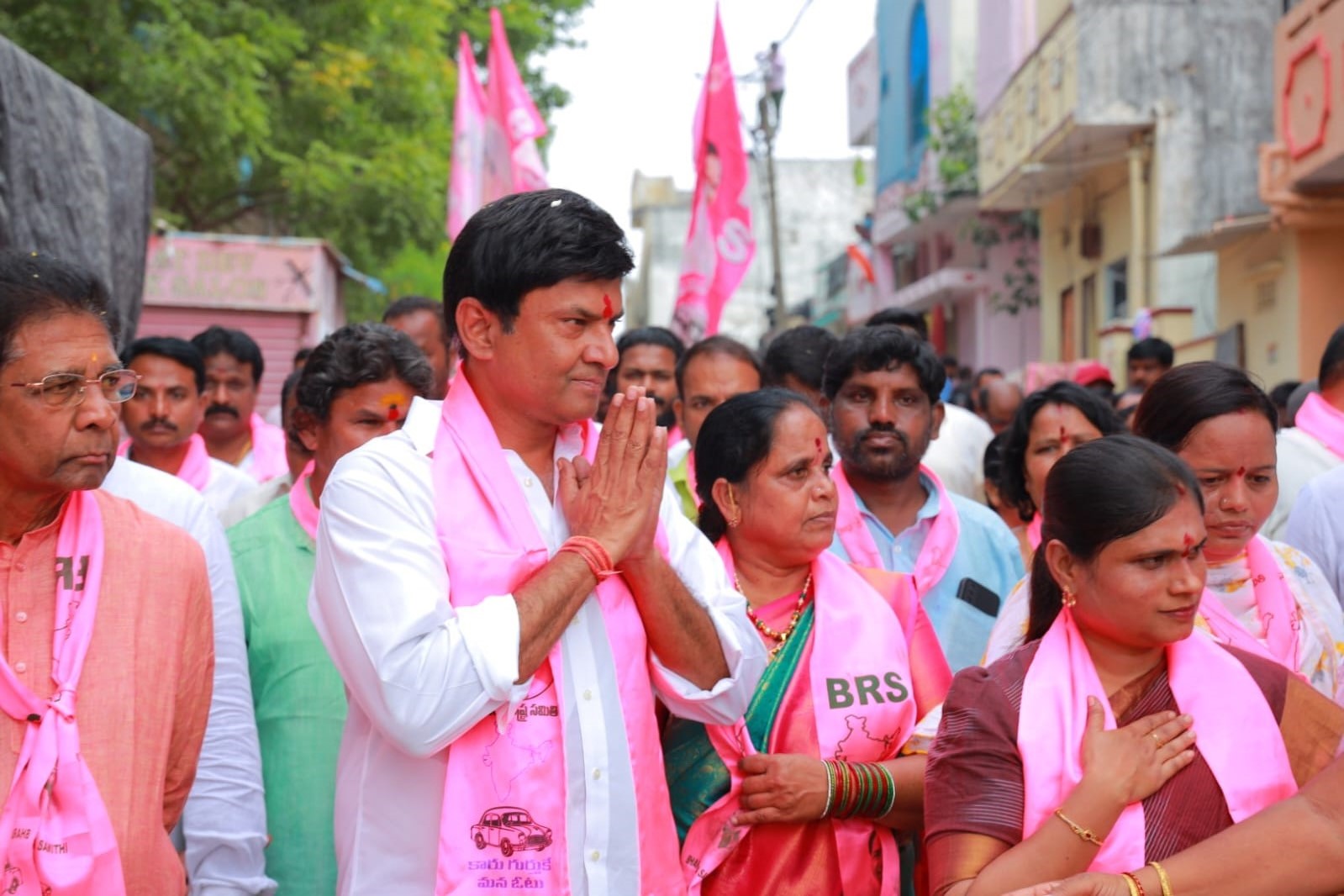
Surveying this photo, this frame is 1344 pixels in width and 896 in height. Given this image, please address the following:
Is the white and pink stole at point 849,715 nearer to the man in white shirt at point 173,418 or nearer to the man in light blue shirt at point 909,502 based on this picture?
the man in light blue shirt at point 909,502

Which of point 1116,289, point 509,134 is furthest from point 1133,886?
point 1116,289

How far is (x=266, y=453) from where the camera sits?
6727 mm

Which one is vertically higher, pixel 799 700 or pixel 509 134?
pixel 509 134

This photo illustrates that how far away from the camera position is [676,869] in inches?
109

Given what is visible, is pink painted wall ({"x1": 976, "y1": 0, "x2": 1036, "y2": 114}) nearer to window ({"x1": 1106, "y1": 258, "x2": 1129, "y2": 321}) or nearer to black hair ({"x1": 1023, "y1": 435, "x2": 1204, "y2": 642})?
window ({"x1": 1106, "y1": 258, "x2": 1129, "y2": 321})

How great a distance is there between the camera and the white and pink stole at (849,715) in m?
3.23

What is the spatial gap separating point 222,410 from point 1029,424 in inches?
139

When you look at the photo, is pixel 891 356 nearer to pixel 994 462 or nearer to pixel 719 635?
pixel 994 462

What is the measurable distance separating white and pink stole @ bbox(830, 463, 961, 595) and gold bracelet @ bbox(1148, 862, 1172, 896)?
1624 mm

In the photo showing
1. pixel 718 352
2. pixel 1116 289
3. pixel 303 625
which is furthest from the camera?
pixel 1116 289

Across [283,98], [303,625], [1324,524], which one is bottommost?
[303,625]

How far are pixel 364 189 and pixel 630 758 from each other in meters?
12.2

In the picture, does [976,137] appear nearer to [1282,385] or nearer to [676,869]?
[1282,385]

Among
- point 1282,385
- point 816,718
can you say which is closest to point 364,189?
point 1282,385
